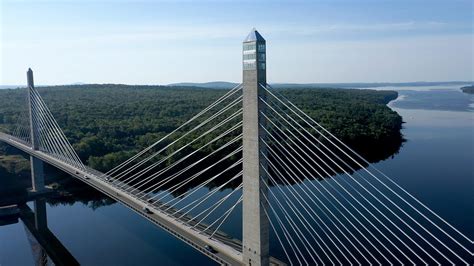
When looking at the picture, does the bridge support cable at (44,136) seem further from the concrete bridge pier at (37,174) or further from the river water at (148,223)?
the river water at (148,223)

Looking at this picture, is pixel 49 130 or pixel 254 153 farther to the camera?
pixel 49 130

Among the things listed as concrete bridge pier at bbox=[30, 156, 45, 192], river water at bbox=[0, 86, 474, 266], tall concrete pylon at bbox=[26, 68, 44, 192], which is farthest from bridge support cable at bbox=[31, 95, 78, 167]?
river water at bbox=[0, 86, 474, 266]

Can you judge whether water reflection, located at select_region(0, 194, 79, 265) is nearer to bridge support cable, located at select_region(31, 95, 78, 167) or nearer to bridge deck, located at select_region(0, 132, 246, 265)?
bridge support cable, located at select_region(31, 95, 78, 167)

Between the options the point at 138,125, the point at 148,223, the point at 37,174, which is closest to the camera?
the point at 148,223

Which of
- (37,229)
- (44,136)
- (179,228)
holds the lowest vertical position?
(37,229)

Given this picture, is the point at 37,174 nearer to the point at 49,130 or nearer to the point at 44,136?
the point at 44,136

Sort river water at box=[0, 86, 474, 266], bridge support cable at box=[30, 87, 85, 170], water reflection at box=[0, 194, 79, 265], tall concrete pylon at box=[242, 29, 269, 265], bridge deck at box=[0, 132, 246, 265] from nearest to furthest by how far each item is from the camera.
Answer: tall concrete pylon at box=[242, 29, 269, 265]
bridge deck at box=[0, 132, 246, 265]
river water at box=[0, 86, 474, 266]
water reflection at box=[0, 194, 79, 265]
bridge support cable at box=[30, 87, 85, 170]

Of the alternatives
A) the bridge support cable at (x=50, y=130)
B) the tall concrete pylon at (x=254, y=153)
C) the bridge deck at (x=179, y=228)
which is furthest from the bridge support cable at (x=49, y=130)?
the tall concrete pylon at (x=254, y=153)

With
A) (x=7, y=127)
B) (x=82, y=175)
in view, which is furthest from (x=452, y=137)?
(x=7, y=127)

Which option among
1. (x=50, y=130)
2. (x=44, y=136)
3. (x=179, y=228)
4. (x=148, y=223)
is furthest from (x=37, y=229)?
(x=179, y=228)
